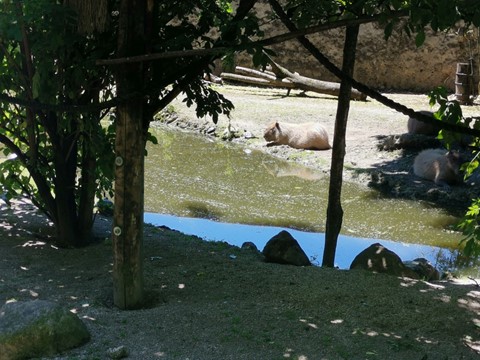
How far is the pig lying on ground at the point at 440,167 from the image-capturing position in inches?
508

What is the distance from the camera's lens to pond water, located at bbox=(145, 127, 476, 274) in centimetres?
1059

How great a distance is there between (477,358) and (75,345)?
239cm

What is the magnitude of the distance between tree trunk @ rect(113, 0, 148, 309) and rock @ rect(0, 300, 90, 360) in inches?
30.2

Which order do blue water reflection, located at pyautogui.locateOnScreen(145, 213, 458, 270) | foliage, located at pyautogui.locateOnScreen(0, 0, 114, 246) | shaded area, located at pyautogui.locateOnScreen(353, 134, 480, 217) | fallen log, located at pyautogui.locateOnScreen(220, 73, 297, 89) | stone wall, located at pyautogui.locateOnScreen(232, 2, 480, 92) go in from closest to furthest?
foliage, located at pyautogui.locateOnScreen(0, 0, 114, 246), blue water reflection, located at pyautogui.locateOnScreen(145, 213, 458, 270), shaded area, located at pyautogui.locateOnScreen(353, 134, 480, 217), fallen log, located at pyautogui.locateOnScreen(220, 73, 297, 89), stone wall, located at pyautogui.locateOnScreen(232, 2, 480, 92)

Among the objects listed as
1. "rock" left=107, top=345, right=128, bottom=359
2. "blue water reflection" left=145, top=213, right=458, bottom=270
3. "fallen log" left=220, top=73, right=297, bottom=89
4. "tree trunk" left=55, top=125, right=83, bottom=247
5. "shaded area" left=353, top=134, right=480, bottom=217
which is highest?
"fallen log" left=220, top=73, right=297, bottom=89

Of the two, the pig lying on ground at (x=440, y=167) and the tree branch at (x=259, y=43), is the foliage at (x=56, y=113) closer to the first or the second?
the tree branch at (x=259, y=43)

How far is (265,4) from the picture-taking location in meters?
23.0

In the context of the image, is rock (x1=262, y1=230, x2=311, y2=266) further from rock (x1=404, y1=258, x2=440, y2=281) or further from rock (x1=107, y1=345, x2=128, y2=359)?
rock (x1=107, y1=345, x2=128, y2=359)

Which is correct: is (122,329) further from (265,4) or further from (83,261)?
(265,4)

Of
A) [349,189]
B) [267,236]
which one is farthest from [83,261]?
[349,189]

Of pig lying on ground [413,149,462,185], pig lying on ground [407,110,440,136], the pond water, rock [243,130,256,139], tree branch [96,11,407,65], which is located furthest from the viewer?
rock [243,130,256,139]

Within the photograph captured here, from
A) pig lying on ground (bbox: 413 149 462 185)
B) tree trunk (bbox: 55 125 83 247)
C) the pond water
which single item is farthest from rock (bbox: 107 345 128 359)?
pig lying on ground (bbox: 413 149 462 185)

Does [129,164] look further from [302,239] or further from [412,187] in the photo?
[412,187]

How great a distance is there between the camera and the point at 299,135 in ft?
50.8
